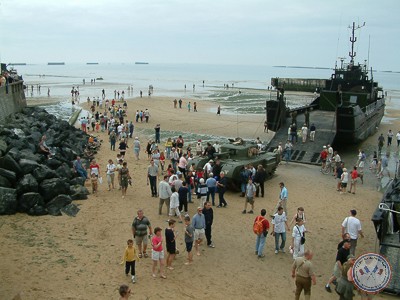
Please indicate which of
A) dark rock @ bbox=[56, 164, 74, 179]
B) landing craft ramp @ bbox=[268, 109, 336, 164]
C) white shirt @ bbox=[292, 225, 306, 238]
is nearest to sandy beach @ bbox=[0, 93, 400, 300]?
white shirt @ bbox=[292, 225, 306, 238]

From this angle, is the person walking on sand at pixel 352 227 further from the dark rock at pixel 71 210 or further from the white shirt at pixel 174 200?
the dark rock at pixel 71 210

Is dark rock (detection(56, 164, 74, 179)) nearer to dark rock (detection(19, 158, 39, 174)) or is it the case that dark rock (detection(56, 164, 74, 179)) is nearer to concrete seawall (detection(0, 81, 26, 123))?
dark rock (detection(19, 158, 39, 174))

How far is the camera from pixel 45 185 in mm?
13938

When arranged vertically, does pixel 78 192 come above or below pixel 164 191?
below

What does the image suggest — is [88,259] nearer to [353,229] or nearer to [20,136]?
[353,229]

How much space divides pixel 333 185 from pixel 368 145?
1168 centimetres

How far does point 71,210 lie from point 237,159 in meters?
7.15

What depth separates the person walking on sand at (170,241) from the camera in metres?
9.95

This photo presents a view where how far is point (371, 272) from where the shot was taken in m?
7.76

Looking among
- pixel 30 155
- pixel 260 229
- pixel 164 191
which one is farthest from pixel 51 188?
pixel 260 229

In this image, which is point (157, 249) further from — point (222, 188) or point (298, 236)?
point (222, 188)

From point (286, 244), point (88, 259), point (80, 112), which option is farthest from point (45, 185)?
point (80, 112)

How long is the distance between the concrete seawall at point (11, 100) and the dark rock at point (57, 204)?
1225cm

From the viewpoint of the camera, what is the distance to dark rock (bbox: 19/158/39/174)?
14523 mm
